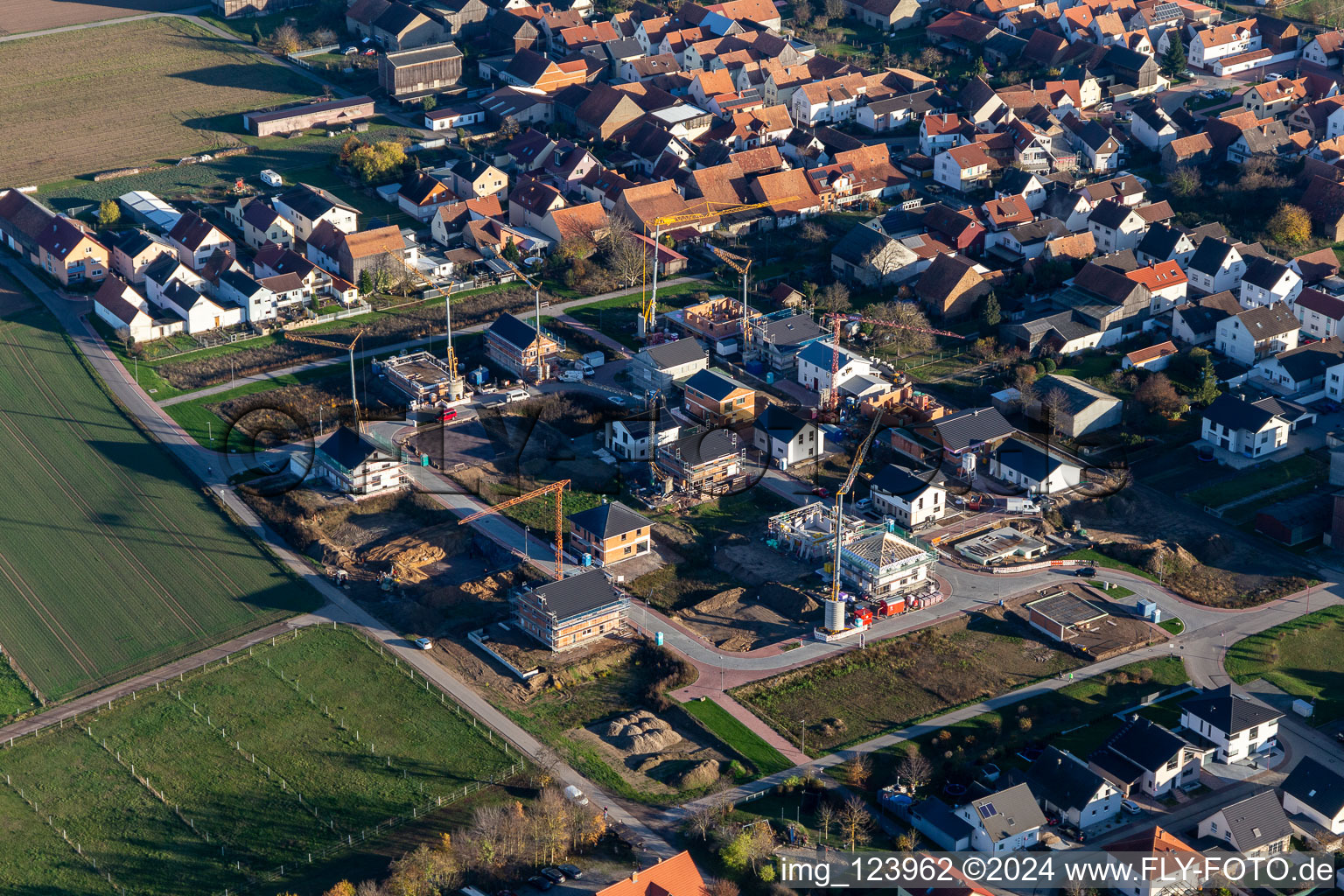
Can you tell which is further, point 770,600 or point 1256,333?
point 1256,333

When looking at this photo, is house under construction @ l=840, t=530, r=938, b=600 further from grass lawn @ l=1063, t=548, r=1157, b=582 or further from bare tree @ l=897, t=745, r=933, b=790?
bare tree @ l=897, t=745, r=933, b=790

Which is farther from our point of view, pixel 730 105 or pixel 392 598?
pixel 730 105

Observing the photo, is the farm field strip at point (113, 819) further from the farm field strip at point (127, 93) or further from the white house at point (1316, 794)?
the farm field strip at point (127, 93)

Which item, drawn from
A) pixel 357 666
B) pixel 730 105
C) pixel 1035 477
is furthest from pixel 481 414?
pixel 730 105

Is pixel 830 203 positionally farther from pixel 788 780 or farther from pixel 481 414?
pixel 788 780

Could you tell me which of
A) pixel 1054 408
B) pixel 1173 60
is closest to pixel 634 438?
pixel 1054 408

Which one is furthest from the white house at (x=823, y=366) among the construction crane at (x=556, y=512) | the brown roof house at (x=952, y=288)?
the construction crane at (x=556, y=512)

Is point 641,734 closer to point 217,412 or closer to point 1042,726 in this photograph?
point 1042,726
